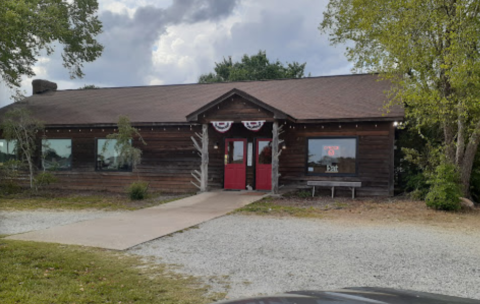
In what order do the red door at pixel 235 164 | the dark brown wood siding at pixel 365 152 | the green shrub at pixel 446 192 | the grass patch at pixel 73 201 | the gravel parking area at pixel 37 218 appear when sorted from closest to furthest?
the gravel parking area at pixel 37 218 < the green shrub at pixel 446 192 < the grass patch at pixel 73 201 < the dark brown wood siding at pixel 365 152 < the red door at pixel 235 164

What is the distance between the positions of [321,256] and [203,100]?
44.0 feet

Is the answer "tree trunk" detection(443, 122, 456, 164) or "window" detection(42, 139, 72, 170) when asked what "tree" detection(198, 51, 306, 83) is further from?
"tree trunk" detection(443, 122, 456, 164)

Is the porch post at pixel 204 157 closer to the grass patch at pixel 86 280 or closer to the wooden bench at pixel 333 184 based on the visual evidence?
the wooden bench at pixel 333 184

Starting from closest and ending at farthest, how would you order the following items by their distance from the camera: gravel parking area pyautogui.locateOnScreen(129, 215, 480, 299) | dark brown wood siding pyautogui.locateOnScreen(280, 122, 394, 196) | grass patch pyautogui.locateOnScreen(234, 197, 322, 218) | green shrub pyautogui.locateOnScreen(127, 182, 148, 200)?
gravel parking area pyautogui.locateOnScreen(129, 215, 480, 299) < grass patch pyautogui.locateOnScreen(234, 197, 322, 218) < green shrub pyautogui.locateOnScreen(127, 182, 148, 200) < dark brown wood siding pyautogui.locateOnScreen(280, 122, 394, 196)

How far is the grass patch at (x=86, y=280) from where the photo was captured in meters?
3.98

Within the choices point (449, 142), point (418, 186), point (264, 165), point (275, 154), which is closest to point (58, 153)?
point (264, 165)

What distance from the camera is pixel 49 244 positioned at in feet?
21.1

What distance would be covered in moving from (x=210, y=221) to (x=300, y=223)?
2198 millimetres

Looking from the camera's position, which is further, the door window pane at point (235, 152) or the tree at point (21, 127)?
the door window pane at point (235, 152)

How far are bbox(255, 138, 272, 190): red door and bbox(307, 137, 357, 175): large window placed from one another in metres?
1.59

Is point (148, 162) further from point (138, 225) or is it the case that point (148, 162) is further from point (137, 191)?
point (138, 225)

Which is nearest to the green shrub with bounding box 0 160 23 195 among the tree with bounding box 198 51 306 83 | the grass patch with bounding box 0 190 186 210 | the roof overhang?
the grass patch with bounding box 0 190 186 210

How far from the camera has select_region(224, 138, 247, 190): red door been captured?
15.3m

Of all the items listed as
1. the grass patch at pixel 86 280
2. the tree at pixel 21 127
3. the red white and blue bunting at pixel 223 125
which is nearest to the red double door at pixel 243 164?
the red white and blue bunting at pixel 223 125
